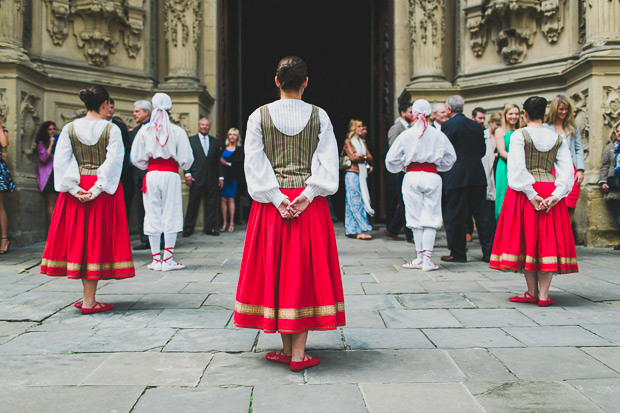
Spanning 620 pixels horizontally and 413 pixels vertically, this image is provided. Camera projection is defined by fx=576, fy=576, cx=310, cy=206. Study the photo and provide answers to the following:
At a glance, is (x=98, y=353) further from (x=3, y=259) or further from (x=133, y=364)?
(x=3, y=259)

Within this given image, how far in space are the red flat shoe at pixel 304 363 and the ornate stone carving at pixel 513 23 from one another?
8497mm

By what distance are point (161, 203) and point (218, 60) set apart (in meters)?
5.91

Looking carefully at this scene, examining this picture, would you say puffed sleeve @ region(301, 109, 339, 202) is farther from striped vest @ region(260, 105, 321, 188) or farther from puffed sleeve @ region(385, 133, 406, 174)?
puffed sleeve @ region(385, 133, 406, 174)

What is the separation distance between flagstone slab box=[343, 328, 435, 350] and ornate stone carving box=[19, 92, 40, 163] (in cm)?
667

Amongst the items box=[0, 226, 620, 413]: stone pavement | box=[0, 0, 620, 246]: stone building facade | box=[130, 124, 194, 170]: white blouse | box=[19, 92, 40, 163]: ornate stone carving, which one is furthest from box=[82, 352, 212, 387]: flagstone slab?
box=[19, 92, 40, 163]: ornate stone carving

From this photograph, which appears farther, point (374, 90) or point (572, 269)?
point (374, 90)

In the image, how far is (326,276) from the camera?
308cm

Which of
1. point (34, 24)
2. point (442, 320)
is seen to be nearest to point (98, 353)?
point (442, 320)

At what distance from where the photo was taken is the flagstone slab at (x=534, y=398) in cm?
246

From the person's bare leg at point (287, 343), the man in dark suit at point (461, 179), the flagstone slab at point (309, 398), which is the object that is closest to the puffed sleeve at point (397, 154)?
the man in dark suit at point (461, 179)

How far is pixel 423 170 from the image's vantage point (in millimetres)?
6488

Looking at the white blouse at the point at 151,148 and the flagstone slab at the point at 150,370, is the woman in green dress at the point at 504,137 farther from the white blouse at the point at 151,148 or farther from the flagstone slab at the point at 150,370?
the flagstone slab at the point at 150,370

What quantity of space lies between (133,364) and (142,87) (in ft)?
27.9

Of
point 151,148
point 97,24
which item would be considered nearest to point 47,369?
point 151,148
